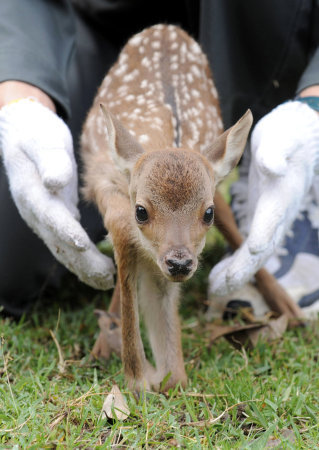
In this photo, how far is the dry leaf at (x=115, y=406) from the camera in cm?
222

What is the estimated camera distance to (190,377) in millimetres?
2701

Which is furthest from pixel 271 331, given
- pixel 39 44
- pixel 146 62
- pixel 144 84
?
pixel 39 44

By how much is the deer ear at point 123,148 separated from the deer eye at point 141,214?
0.98ft

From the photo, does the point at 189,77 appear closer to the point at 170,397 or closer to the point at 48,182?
the point at 48,182

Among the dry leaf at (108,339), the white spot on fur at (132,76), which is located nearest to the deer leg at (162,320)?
the dry leaf at (108,339)

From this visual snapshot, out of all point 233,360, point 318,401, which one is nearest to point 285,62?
point 233,360

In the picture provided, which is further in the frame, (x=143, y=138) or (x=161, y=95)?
(x=161, y=95)

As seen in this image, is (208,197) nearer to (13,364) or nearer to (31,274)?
(13,364)

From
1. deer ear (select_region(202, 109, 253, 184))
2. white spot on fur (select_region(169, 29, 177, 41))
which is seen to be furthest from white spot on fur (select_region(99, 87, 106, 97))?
deer ear (select_region(202, 109, 253, 184))

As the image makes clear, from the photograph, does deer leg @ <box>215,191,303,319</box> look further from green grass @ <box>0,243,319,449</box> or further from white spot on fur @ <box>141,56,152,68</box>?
white spot on fur @ <box>141,56,152,68</box>

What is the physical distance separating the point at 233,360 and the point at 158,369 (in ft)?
1.37

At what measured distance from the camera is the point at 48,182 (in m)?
2.67

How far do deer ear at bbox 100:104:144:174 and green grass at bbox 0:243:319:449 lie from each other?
86cm

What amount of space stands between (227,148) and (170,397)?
98 centimetres
